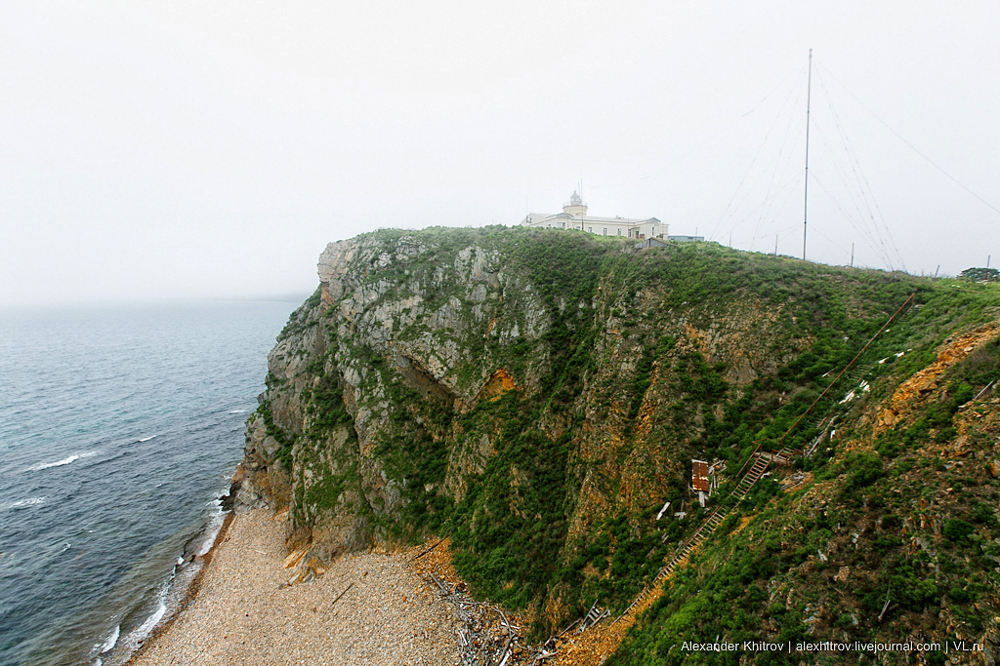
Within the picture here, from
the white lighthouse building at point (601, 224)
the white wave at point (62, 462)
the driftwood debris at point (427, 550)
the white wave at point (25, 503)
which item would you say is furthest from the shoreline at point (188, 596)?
the white lighthouse building at point (601, 224)

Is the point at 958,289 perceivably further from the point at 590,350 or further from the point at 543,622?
the point at 543,622

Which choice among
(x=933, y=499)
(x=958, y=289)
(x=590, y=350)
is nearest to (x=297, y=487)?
(x=590, y=350)

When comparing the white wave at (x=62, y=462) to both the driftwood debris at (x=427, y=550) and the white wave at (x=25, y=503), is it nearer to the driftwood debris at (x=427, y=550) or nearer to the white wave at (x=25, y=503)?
the white wave at (x=25, y=503)

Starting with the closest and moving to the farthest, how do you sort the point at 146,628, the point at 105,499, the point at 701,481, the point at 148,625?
the point at 701,481 < the point at 146,628 < the point at 148,625 < the point at 105,499

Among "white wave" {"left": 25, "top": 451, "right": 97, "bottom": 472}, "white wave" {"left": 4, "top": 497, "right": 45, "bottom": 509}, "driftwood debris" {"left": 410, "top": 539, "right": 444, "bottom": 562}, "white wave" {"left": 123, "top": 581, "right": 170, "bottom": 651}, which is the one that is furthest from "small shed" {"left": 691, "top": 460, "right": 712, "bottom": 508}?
"white wave" {"left": 25, "top": 451, "right": 97, "bottom": 472}

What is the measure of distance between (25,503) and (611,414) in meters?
58.0

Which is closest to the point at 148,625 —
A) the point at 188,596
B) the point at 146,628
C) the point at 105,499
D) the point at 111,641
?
the point at 146,628

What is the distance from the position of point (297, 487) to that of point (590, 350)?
26.4 metres

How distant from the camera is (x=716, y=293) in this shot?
2302 cm

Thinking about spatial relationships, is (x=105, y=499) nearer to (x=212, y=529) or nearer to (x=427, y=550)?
(x=212, y=529)

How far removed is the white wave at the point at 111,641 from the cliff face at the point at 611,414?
10859 mm

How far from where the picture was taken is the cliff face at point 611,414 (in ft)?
38.7

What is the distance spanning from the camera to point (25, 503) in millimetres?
38156

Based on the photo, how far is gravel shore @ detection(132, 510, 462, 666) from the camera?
67.2 ft
